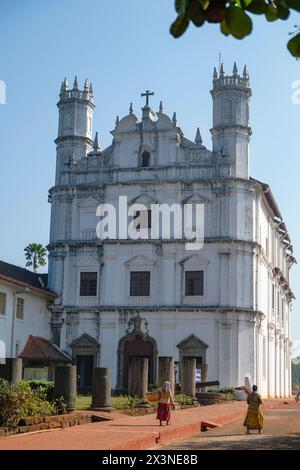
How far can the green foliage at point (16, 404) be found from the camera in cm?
1464

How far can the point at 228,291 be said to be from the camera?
1502 inches

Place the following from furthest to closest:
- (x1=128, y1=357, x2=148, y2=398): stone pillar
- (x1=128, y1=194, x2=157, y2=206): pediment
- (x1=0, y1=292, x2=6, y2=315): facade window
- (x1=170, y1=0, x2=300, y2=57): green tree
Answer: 1. (x1=128, y1=194, x2=157, y2=206): pediment
2. (x1=0, y1=292, x2=6, y2=315): facade window
3. (x1=128, y1=357, x2=148, y2=398): stone pillar
4. (x1=170, y1=0, x2=300, y2=57): green tree

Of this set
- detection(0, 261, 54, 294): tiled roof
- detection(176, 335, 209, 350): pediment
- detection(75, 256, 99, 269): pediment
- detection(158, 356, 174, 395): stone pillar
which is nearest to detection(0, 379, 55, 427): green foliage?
detection(158, 356, 174, 395): stone pillar

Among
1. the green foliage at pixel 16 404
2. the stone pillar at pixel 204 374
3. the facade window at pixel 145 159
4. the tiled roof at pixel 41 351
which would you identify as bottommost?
the green foliage at pixel 16 404

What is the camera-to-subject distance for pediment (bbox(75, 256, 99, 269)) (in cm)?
4012

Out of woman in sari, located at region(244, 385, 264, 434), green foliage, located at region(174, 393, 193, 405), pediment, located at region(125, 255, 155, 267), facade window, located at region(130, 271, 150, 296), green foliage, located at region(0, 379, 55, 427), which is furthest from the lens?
pediment, located at region(125, 255, 155, 267)

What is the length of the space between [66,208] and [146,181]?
4.90 meters

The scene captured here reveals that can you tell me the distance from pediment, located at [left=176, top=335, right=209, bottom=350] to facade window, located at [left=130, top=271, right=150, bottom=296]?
10.7ft

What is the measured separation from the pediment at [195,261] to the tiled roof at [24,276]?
295 inches

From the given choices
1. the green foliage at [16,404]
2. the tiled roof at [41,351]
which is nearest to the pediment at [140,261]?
the tiled roof at [41,351]

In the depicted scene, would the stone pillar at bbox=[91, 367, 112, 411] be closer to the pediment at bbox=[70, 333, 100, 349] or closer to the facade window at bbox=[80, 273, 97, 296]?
the pediment at bbox=[70, 333, 100, 349]

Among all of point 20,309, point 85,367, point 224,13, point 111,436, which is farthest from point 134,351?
point 224,13

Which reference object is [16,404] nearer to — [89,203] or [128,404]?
[128,404]

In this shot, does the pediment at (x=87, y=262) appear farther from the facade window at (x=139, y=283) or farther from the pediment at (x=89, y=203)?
the pediment at (x=89, y=203)
